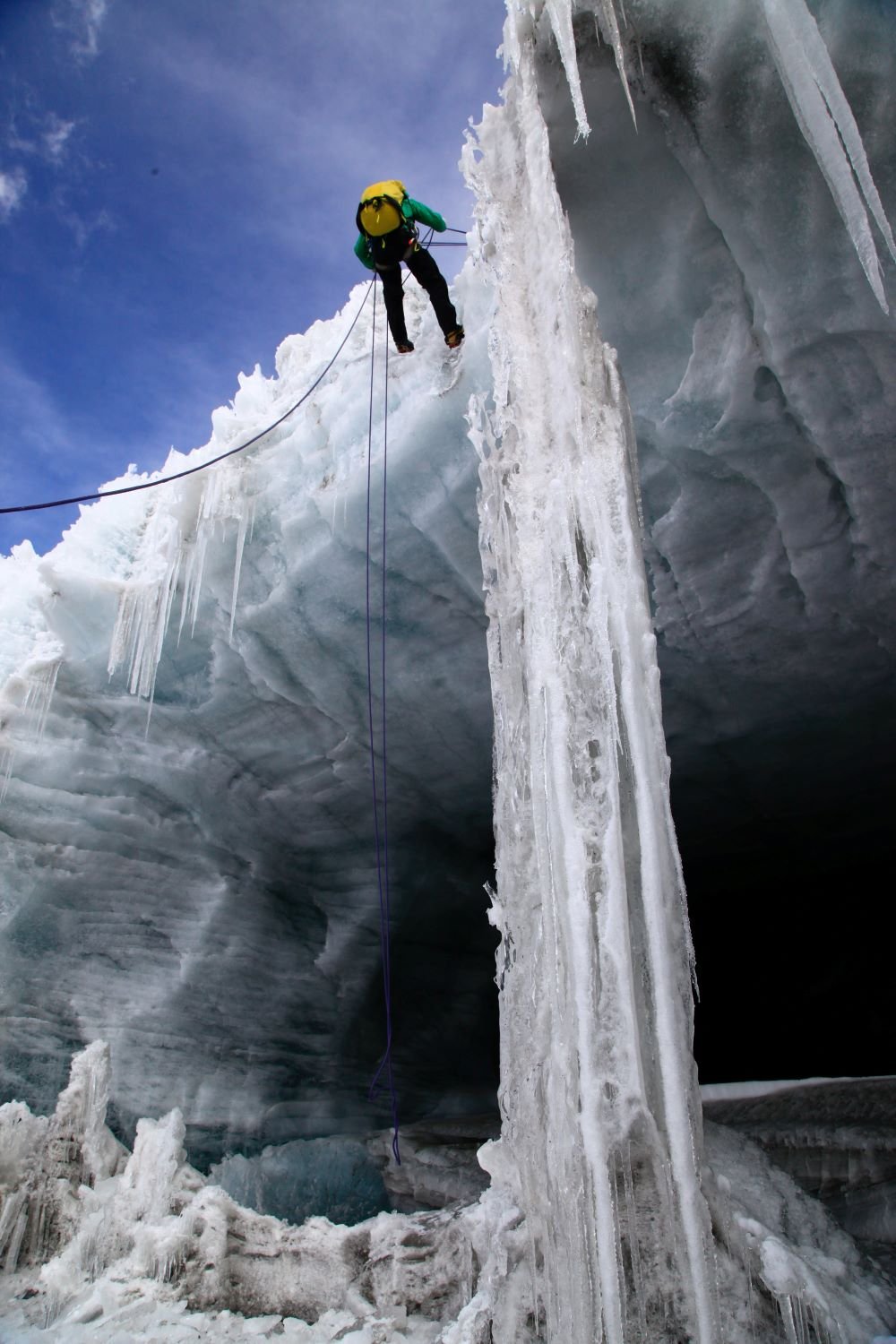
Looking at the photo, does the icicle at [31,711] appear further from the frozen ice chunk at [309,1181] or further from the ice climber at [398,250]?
the ice climber at [398,250]

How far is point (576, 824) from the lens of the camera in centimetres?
259

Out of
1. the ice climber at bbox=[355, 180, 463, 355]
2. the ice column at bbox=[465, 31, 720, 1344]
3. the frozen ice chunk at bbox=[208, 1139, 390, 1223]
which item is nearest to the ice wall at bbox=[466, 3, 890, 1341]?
the ice column at bbox=[465, 31, 720, 1344]

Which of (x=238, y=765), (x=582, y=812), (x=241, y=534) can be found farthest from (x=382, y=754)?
(x=582, y=812)

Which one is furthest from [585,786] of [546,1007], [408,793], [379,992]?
[379,992]

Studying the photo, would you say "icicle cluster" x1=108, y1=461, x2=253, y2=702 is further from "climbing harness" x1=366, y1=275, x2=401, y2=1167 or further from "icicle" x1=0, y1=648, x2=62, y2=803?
"climbing harness" x1=366, y1=275, x2=401, y2=1167

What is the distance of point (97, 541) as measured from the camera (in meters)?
6.16

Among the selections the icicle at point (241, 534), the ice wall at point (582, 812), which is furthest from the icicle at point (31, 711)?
the ice wall at point (582, 812)

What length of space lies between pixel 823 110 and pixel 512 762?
2.55 m

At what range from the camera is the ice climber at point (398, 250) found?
414 centimetres

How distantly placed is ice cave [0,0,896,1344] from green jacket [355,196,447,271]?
43 centimetres

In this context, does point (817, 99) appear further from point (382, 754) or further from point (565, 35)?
point (382, 754)

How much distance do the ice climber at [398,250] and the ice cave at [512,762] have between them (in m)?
0.16

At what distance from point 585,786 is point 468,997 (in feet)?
19.9

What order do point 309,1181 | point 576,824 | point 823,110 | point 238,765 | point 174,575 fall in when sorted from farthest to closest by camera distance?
point 238,765, point 309,1181, point 174,575, point 823,110, point 576,824
